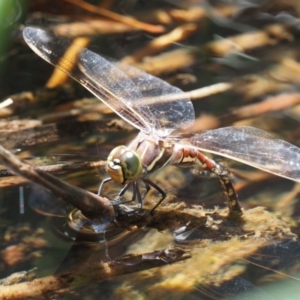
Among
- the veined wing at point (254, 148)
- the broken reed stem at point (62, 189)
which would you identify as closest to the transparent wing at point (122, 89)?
the veined wing at point (254, 148)

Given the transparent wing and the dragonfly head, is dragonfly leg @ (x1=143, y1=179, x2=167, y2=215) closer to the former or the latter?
the dragonfly head

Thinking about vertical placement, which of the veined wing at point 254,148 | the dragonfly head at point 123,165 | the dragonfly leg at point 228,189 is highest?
the veined wing at point 254,148

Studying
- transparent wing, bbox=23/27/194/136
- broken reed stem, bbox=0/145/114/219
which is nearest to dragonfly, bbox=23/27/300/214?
transparent wing, bbox=23/27/194/136

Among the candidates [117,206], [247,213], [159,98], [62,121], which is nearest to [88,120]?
[62,121]

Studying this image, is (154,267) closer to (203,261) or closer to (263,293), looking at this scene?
(203,261)

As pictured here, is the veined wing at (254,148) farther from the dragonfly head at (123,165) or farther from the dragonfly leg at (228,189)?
the dragonfly head at (123,165)

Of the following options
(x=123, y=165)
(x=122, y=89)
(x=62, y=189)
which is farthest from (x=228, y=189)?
(x=62, y=189)

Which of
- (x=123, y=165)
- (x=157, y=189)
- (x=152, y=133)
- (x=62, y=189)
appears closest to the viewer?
(x=62, y=189)

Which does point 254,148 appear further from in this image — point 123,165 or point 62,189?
point 62,189
